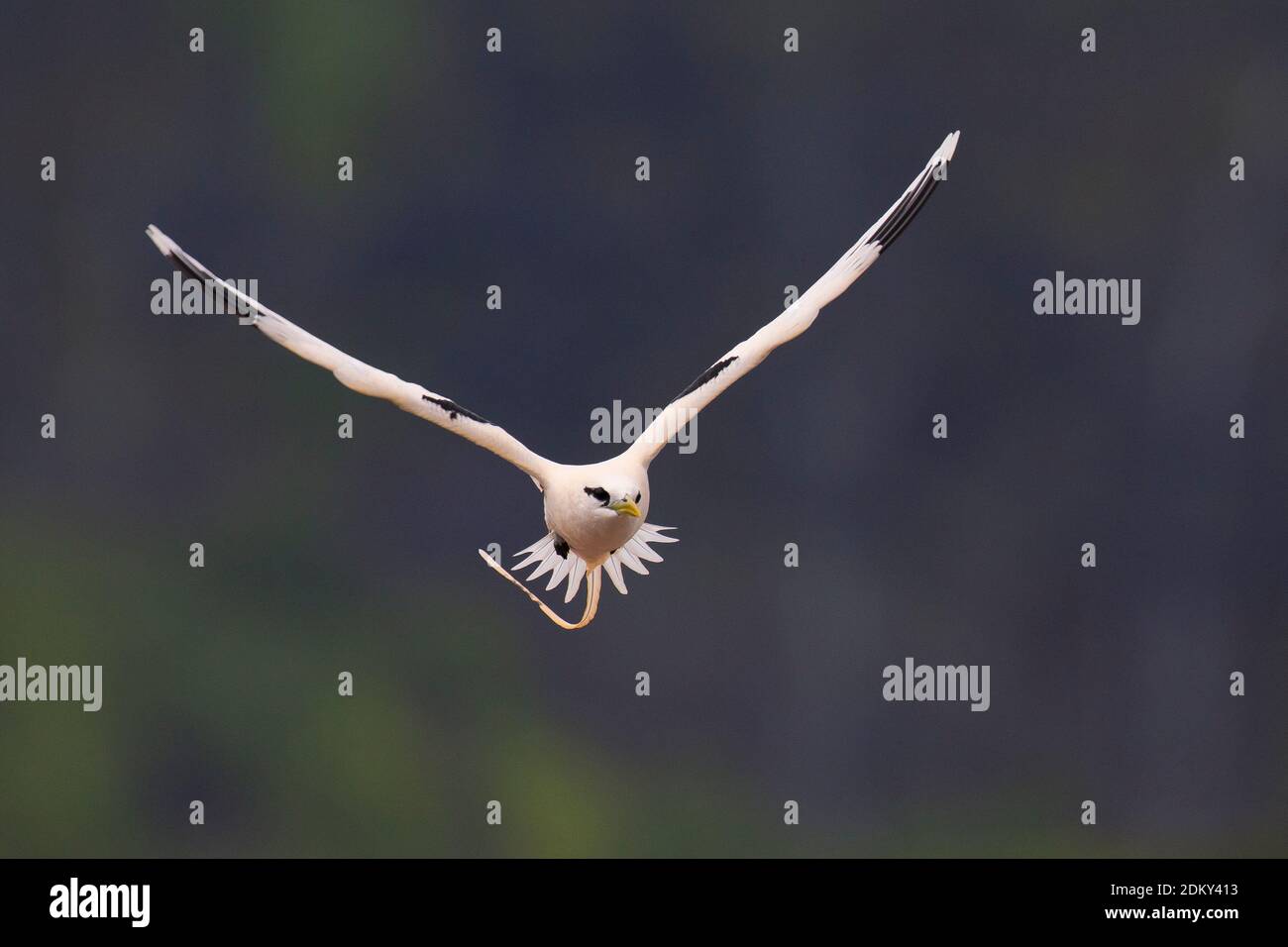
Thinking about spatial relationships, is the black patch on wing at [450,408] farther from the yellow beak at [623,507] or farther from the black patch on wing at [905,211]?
the black patch on wing at [905,211]

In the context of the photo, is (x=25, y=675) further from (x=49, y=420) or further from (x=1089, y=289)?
(x=1089, y=289)

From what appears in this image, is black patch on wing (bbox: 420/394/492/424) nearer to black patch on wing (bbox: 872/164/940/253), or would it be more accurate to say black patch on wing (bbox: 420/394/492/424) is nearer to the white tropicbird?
the white tropicbird

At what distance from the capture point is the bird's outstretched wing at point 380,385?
40.2 ft

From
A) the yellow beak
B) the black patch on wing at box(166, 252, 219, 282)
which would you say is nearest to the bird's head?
the yellow beak

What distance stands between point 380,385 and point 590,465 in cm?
134

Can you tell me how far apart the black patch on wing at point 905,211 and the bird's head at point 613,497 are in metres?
2.66

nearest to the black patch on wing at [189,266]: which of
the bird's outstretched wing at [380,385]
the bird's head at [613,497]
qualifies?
the bird's outstretched wing at [380,385]

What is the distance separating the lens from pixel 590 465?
12.2m

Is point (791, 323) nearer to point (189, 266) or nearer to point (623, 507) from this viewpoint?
point (623, 507)

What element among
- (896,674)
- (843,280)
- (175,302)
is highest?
(175,302)

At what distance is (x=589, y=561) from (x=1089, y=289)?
13.8 m

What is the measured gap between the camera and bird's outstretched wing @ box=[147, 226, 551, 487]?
1224 centimetres

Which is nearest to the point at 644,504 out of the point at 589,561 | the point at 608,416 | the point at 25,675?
the point at 589,561

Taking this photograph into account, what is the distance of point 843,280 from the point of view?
44.2 feet
